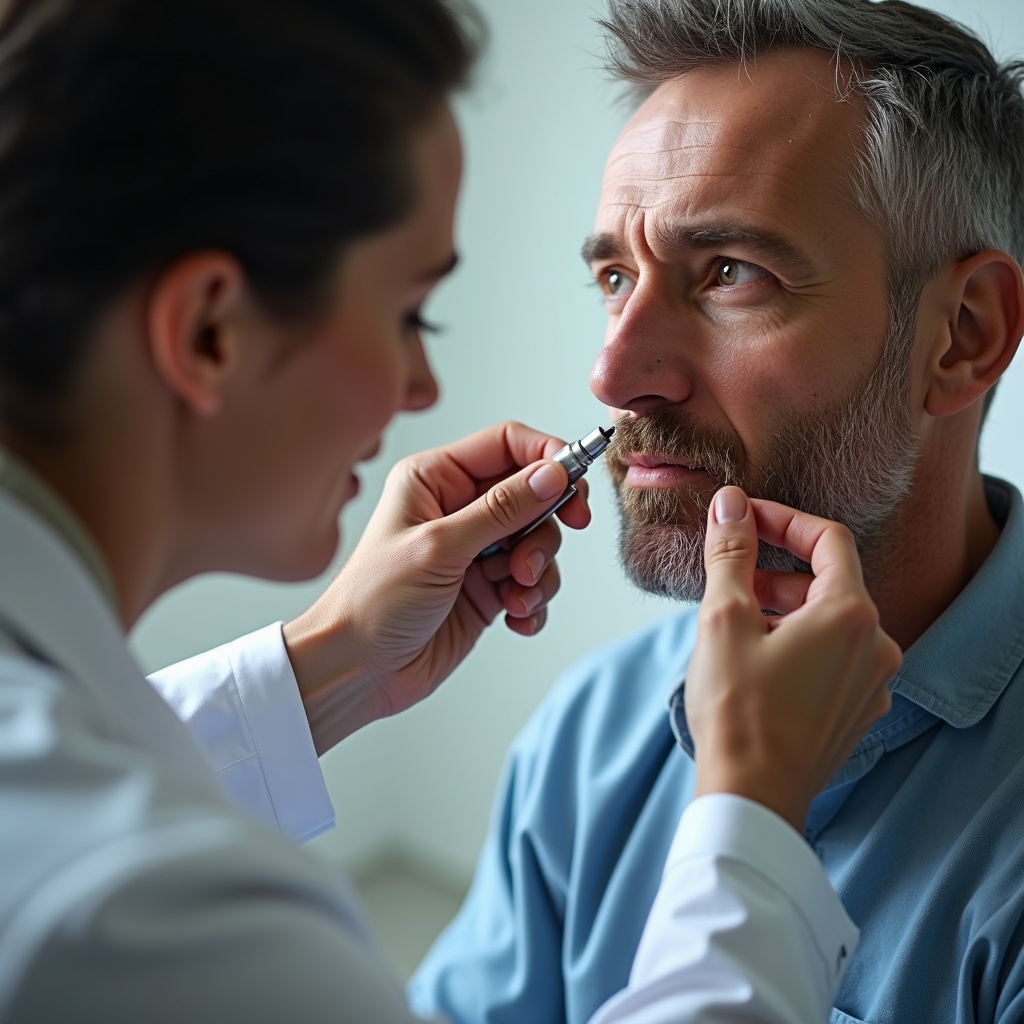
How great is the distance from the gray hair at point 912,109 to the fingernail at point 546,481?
381 millimetres

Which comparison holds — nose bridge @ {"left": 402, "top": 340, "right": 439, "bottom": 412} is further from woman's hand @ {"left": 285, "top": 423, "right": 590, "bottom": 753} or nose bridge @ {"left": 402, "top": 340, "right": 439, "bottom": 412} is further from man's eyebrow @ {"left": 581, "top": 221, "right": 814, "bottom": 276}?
man's eyebrow @ {"left": 581, "top": 221, "right": 814, "bottom": 276}

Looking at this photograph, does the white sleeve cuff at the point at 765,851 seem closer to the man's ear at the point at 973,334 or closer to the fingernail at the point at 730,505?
the fingernail at the point at 730,505

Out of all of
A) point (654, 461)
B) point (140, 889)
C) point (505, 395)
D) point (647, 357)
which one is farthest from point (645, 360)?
point (505, 395)

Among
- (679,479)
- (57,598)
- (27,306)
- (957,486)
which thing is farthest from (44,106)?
(957,486)

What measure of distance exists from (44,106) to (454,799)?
6.64 ft

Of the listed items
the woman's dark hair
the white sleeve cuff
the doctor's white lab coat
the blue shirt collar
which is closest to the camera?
the doctor's white lab coat

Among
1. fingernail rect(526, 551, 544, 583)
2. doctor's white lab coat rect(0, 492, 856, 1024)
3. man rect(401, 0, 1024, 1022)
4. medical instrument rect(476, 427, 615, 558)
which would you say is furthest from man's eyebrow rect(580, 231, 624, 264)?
doctor's white lab coat rect(0, 492, 856, 1024)

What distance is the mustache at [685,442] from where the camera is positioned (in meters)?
1.16

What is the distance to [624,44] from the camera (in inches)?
51.1

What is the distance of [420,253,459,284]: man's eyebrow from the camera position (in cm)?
75

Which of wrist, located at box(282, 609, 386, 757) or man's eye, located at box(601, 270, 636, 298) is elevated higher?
man's eye, located at box(601, 270, 636, 298)

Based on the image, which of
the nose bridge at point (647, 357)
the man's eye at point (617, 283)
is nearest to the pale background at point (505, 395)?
the man's eye at point (617, 283)

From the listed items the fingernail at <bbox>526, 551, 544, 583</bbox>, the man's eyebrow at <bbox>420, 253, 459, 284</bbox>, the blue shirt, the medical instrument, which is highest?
the man's eyebrow at <bbox>420, 253, 459, 284</bbox>

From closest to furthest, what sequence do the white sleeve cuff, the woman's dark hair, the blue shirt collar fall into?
the woman's dark hair < the white sleeve cuff < the blue shirt collar
